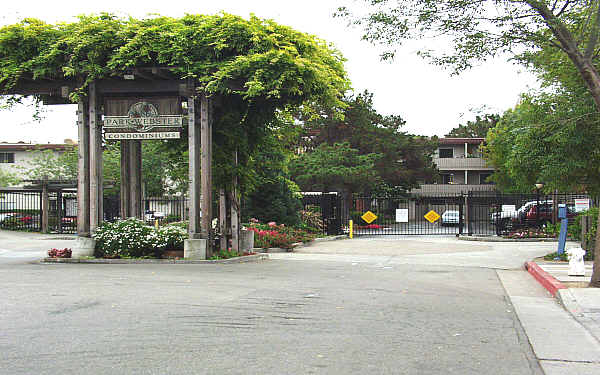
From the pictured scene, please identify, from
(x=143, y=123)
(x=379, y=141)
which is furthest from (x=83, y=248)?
(x=379, y=141)

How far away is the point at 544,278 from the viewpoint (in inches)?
525

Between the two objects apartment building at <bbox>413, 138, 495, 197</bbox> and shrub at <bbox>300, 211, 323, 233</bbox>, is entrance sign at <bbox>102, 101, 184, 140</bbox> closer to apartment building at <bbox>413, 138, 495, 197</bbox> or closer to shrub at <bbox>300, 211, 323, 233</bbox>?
shrub at <bbox>300, 211, 323, 233</bbox>

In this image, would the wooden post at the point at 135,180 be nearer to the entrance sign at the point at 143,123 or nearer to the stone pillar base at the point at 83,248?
the entrance sign at the point at 143,123

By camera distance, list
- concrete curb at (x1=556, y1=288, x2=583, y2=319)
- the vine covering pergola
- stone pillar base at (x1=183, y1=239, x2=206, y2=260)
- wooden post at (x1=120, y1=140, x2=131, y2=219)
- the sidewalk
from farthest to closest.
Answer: wooden post at (x1=120, y1=140, x2=131, y2=219) → stone pillar base at (x1=183, y1=239, x2=206, y2=260) → the vine covering pergola → concrete curb at (x1=556, y1=288, x2=583, y2=319) → the sidewalk

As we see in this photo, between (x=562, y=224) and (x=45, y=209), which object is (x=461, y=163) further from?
(x=562, y=224)

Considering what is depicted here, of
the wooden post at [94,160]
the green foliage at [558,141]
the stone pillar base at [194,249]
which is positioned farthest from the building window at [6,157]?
the green foliage at [558,141]

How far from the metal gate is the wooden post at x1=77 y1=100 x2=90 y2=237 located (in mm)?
17170

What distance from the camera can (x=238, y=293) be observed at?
1026 cm

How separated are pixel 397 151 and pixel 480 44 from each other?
38276 mm

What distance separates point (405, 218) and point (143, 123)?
18971mm

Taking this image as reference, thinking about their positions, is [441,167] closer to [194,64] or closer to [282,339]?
[194,64]

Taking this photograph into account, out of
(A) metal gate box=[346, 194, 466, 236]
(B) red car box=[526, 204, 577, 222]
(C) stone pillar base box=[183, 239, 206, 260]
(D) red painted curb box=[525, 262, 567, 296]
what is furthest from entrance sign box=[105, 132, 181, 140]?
(B) red car box=[526, 204, 577, 222]

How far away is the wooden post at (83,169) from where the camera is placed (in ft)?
54.3

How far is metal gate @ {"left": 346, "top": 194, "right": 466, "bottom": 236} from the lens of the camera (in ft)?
105
